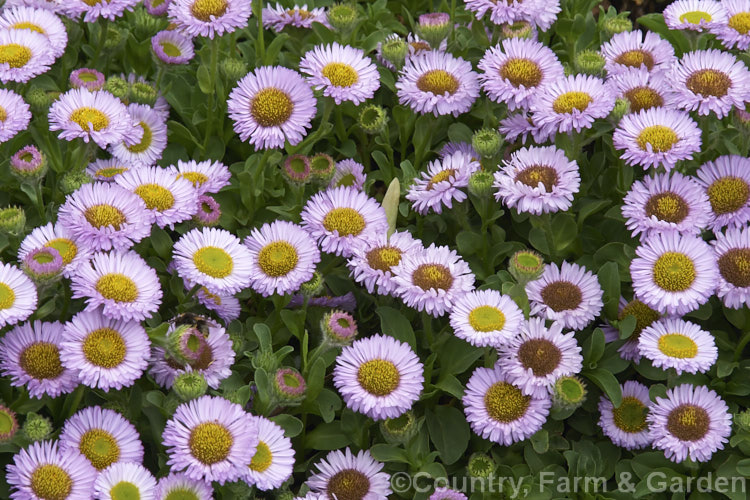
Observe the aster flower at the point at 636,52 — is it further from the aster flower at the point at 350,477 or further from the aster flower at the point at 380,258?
the aster flower at the point at 350,477

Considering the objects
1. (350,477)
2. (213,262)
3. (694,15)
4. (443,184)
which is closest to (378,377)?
(350,477)

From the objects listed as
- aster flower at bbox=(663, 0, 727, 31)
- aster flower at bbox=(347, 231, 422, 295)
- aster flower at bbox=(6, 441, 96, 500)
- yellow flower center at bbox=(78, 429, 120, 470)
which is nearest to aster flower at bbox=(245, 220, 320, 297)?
aster flower at bbox=(347, 231, 422, 295)

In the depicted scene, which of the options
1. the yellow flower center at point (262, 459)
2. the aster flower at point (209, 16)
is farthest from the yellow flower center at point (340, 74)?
the yellow flower center at point (262, 459)

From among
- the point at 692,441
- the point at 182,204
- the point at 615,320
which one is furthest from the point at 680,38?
the point at 182,204

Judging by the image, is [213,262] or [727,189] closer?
[213,262]

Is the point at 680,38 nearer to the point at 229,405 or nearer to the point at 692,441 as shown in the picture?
the point at 692,441

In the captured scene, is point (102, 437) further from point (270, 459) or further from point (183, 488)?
point (270, 459)
